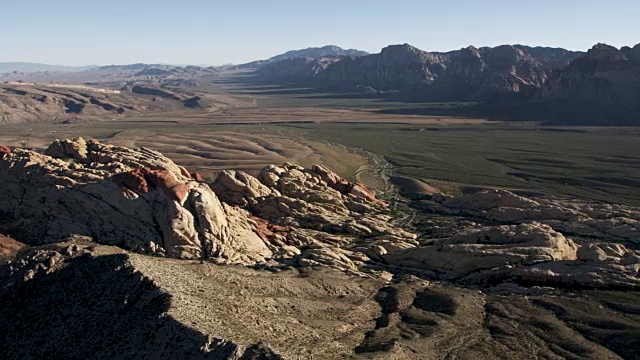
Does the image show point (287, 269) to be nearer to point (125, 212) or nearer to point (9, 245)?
point (125, 212)

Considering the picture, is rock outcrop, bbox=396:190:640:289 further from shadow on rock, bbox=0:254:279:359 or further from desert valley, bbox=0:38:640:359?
shadow on rock, bbox=0:254:279:359

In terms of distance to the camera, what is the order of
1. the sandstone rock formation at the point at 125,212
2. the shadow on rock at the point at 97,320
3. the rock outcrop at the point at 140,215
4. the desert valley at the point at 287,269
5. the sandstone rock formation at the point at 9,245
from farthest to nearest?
the rock outcrop at the point at 140,215 < the sandstone rock formation at the point at 125,212 < the sandstone rock formation at the point at 9,245 < the desert valley at the point at 287,269 < the shadow on rock at the point at 97,320

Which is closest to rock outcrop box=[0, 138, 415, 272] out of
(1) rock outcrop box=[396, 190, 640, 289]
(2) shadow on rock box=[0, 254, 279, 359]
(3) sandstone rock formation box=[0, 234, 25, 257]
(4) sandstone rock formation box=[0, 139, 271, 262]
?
(4) sandstone rock formation box=[0, 139, 271, 262]

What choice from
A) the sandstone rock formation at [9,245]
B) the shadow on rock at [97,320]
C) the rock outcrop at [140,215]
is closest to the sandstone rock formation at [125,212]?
the rock outcrop at [140,215]

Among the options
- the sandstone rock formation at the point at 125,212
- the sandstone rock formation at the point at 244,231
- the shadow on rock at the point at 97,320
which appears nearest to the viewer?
the shadow on rock at the point at 97,320

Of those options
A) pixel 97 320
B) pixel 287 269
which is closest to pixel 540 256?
pixel 287 269

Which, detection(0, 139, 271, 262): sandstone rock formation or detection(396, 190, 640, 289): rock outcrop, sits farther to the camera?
detection(396, 190, 640, 289): rock outcrop

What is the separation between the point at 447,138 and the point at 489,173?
5948cm

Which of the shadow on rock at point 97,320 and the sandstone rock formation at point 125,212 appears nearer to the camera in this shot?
the shadow on rock at point 97,320

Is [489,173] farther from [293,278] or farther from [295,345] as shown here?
[295,345]

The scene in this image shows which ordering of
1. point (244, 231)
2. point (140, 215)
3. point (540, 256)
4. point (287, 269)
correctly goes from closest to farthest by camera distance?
point (140, 215) → point (287, 269) → point (540, 256) → point (244, 231)

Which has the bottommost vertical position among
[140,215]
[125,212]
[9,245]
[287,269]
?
[287,269]

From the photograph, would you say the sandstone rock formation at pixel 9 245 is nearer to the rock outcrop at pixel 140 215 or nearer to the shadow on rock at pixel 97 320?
the rock outcrop at pixel 140 215

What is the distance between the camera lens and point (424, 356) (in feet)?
117
